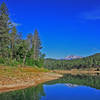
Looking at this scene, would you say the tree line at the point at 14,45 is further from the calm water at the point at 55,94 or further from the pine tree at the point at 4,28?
the calm water at the point at 55,94

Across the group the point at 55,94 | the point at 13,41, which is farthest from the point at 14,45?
the point at 55,94

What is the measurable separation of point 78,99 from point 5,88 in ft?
53.8

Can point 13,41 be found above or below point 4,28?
below

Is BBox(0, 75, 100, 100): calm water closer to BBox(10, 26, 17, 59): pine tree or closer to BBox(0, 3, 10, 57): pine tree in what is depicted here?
BBox(0, 3, 10, 57): pine tree

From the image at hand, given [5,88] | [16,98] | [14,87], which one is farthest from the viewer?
[14,87]

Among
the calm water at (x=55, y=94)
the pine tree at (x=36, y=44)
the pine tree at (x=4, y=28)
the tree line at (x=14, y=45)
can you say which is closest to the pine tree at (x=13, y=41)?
the tree line at (x=14, y=45)

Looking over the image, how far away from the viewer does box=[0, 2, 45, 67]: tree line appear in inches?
2667

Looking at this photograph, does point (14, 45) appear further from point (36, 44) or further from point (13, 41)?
point (36, 44)

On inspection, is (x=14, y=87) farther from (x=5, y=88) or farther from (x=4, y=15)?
(x=4, y=15)

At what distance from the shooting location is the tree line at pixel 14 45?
6774 centimetres

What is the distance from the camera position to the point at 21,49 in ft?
279

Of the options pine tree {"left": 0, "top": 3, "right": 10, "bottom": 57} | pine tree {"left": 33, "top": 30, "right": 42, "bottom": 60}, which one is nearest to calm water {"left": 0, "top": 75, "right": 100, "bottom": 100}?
pine tree {"left": 0, "top": 3, "right": 10, "bottom": 57}

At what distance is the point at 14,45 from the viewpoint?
8594 cm

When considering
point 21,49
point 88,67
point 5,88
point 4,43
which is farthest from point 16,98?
point 88,67
